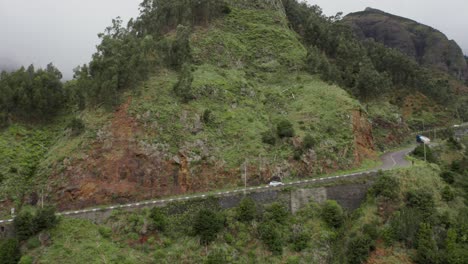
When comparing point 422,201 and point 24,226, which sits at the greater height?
point 24,226

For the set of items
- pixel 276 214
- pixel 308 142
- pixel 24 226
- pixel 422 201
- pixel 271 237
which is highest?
pixel 308 142

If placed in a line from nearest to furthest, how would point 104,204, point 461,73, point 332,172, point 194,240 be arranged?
point 194,240
point 104,204
point 332,172
point 461,73

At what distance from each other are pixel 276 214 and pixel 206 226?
6.33m

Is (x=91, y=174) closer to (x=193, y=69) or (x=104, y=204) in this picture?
(x=104, y=204)

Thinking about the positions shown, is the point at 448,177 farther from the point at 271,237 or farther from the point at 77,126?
the point at 77,126

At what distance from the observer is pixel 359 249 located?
97.5 ft

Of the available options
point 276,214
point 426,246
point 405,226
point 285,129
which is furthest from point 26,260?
point 426,246

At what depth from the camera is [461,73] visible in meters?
131

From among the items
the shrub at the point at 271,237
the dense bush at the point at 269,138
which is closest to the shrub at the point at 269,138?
the dense bush at the point at 269,138

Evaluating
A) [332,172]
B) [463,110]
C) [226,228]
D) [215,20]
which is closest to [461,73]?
[463,110]

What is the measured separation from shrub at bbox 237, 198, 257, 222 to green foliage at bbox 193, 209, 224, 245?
210 centimetres

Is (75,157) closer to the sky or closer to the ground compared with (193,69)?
closer to the ground

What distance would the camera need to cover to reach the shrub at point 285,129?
1654 inches

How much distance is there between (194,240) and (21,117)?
2516cm
